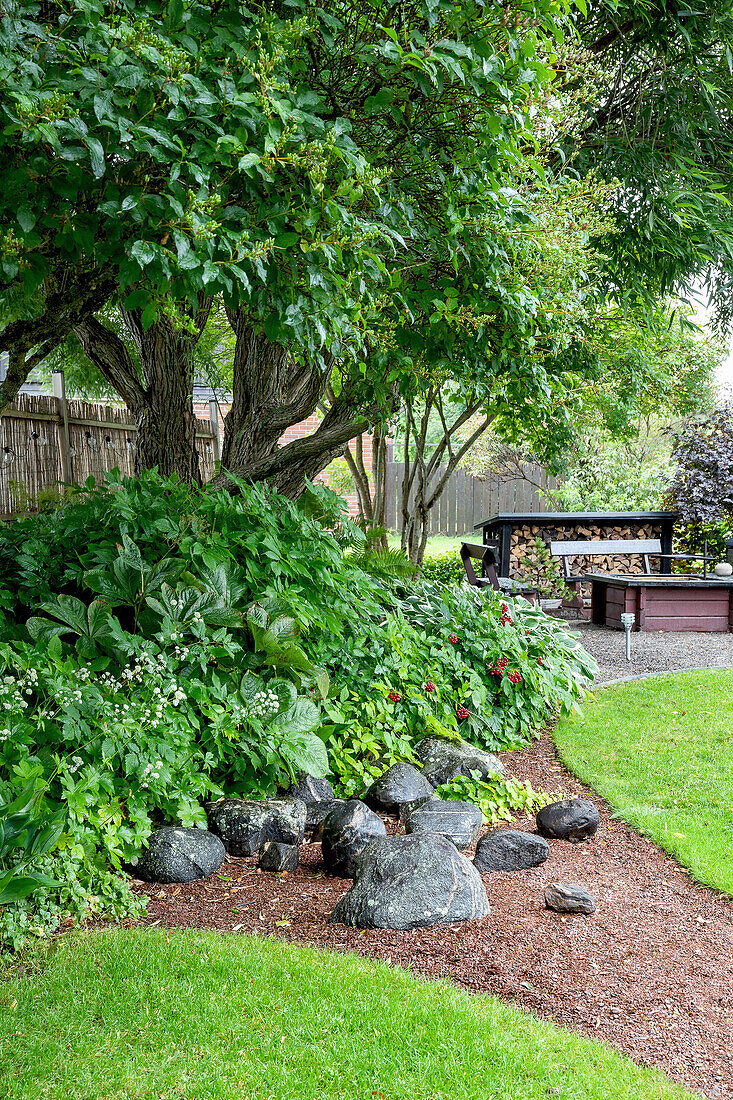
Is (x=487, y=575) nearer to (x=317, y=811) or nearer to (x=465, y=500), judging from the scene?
(x=317, y=811)

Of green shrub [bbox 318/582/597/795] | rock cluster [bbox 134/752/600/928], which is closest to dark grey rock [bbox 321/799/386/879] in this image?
rock cluster [bbox 134/752/600/928]

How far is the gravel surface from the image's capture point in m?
7.97

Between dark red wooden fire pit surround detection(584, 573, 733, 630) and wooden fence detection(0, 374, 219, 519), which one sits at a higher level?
wooden fence detection(0, 374, 219, 519)

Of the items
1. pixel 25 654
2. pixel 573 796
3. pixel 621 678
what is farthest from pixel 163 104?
pixel 621 678

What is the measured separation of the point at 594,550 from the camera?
1167 centimetres

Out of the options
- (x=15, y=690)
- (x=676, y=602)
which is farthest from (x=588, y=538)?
(x=15, y=690)

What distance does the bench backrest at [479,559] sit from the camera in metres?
9.41

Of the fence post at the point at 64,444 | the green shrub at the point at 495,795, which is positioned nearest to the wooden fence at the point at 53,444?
the fence post at the point at 64,444

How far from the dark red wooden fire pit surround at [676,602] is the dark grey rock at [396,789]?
6136 mm

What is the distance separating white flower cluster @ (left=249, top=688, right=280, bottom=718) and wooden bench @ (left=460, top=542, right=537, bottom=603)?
533cm

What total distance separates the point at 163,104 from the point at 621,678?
6238 mm

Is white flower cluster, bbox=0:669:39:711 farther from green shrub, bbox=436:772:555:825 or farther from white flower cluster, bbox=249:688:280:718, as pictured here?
green shrub, bbox=436:772:555:825

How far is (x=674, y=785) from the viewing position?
4957 millimetres

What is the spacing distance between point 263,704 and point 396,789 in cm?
94
